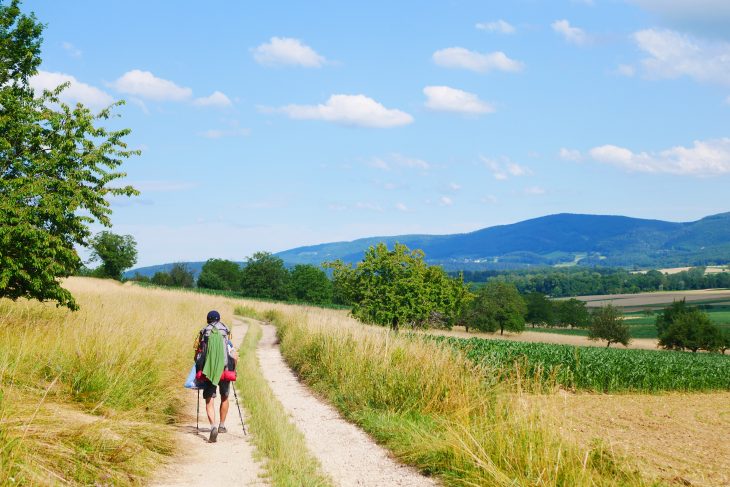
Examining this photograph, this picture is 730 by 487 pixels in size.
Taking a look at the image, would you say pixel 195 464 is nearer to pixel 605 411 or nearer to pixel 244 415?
pixel 244 415

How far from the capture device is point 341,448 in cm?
907

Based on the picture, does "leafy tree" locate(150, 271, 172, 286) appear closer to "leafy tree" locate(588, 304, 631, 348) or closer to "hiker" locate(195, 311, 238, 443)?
"leafy tree" locate(588, 304, 631, 348)

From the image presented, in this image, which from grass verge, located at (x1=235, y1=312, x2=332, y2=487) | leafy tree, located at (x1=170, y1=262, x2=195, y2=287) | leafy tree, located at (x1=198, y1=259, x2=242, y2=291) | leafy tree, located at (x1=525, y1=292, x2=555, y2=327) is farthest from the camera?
leafy tree, located at (x1=198, y1=259, x2=242, y2=291)

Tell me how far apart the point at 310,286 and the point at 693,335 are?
199ft

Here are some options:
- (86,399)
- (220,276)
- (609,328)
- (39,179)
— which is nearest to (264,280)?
(220,276)

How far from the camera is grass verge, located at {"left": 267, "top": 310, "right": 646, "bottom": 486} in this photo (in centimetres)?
645

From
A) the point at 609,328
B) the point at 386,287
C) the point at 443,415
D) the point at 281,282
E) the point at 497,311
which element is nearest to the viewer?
the point at 443,415

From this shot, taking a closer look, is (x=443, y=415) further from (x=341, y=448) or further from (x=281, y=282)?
(x=281, y=282)

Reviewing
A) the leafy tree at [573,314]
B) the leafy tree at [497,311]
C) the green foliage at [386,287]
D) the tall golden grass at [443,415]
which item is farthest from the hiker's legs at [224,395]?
the leafy tree at [573,314]

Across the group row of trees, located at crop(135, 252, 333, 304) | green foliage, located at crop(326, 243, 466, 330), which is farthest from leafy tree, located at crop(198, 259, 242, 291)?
green foliage, located at crop(326, 243, 466, 330)

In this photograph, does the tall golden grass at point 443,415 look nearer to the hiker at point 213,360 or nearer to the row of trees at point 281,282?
the hiker at point 213,360

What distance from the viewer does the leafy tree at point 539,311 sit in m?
116

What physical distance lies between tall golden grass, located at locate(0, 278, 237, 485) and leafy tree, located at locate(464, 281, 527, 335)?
252ft

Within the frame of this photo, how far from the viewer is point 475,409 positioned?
969 cm
